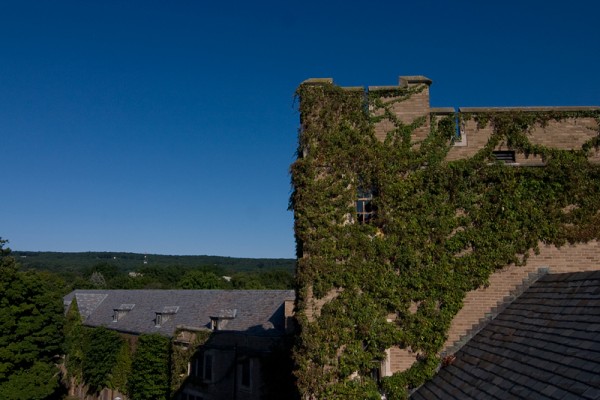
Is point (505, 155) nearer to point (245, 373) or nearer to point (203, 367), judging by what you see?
point (245, 373)

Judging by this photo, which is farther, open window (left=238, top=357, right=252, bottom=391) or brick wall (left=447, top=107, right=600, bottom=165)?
open window (left=238, top=357, right=252, bottom=391)

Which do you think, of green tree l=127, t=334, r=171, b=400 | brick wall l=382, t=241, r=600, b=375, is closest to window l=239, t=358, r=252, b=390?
green tree l=127, t=334, r=171, b=400

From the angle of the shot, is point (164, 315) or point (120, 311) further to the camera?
point (120, 311)

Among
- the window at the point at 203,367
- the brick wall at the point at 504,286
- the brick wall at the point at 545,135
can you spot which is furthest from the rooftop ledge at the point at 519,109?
the window at the point at 203,367

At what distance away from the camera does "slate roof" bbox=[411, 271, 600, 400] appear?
6.71m

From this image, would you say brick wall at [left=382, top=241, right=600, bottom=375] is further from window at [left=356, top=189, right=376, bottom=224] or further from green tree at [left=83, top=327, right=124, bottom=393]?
green tree at [left=83, top=327, right=124, bottom=393]

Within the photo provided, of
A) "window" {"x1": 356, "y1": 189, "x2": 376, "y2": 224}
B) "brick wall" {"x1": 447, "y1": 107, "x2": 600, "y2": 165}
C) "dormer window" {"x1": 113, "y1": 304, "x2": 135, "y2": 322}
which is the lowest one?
"dormer window" {"x1": 113, "y1": 304, "x2": 135, "y2": 322}

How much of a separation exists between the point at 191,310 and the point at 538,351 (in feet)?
120

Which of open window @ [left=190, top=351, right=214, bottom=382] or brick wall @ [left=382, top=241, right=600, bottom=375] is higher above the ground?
brick wall @ [left=382, top=241, right=600, bottom=375]

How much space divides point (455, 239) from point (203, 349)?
24830 millimetres

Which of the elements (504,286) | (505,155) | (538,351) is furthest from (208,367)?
(538,351)

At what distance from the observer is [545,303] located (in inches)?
368

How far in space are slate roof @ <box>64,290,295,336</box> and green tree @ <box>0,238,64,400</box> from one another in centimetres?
735

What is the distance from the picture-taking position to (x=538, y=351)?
7875 mm
